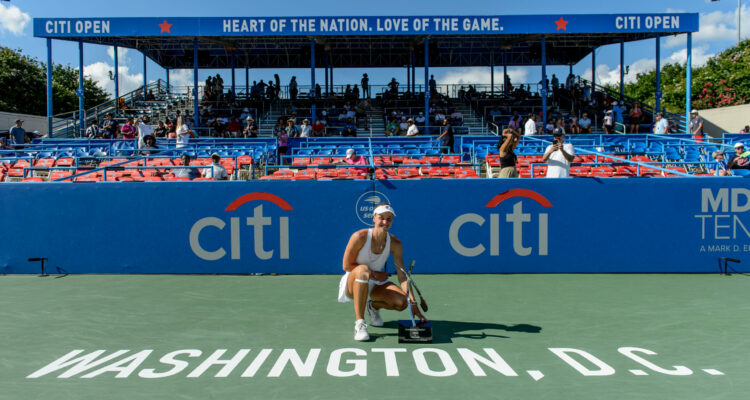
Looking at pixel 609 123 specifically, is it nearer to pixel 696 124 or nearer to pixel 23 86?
pixel 696 124

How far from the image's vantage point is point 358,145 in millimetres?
19484

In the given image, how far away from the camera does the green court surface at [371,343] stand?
4379 millimetres

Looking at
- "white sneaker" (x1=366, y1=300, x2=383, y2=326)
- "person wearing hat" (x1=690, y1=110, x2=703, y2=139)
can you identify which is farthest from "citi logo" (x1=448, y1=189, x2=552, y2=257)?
"person wearing hat" (x1=690, y1=110, x2=703, y2=139)

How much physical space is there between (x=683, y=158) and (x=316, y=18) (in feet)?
42.9

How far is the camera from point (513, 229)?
364 inches

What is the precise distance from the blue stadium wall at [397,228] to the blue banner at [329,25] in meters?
13.9

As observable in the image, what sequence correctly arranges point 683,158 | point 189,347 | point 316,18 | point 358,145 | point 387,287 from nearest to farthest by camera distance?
point 189,347 → point 387,287 → point 683,158 → point 358,145 → point 316,18

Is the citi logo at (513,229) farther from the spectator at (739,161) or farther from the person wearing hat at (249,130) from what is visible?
the person wearing hat at (249,130)

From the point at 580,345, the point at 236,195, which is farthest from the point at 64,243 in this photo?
the point at 580,345

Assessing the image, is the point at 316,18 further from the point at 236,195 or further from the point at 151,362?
the point at 151,362

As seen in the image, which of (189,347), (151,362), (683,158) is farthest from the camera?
(683,158)

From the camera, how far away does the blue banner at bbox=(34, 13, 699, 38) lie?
21797 mm

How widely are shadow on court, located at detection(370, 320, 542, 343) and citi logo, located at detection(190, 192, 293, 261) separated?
342 cm

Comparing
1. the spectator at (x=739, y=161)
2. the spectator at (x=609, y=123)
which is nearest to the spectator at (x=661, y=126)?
the spectator at (x=609, y=123)
